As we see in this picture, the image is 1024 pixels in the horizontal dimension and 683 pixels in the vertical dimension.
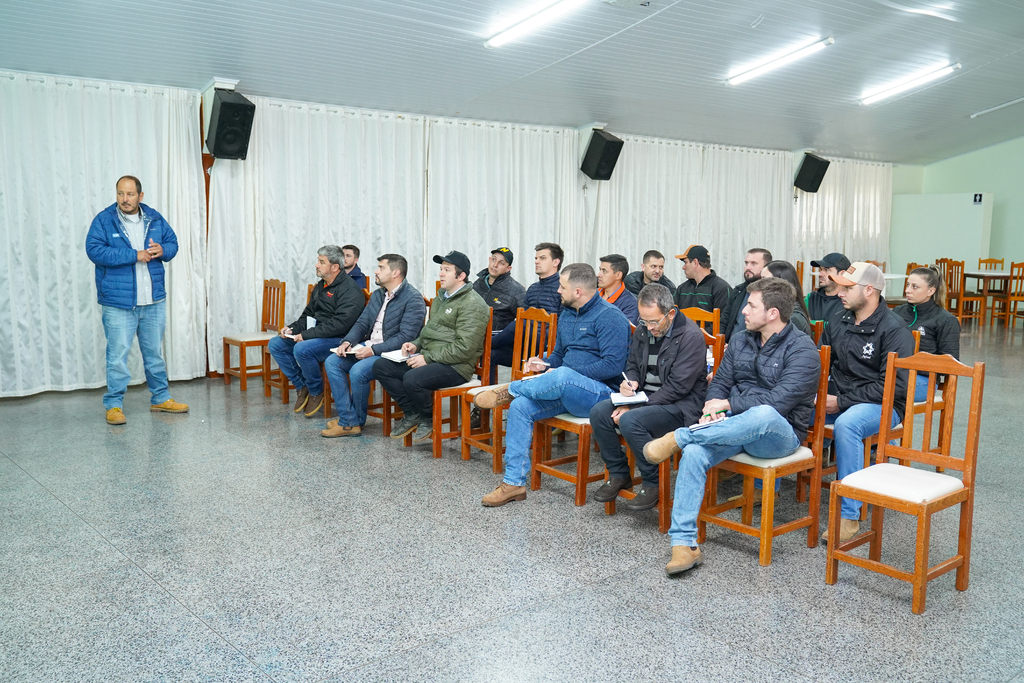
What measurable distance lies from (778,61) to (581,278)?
4.63 meters

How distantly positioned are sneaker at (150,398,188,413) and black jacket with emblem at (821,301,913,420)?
4.34 meters

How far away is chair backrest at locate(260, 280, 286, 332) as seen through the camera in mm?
6688

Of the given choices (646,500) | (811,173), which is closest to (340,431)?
(646,500)

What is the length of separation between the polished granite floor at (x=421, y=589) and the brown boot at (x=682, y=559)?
0.05 meters

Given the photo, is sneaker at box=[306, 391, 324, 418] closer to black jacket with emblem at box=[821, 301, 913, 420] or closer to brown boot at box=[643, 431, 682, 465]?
brown boot at box=[643, 431, 682, 465]

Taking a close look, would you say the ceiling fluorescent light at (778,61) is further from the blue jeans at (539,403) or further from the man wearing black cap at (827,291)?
the blue jeans at (539,403)

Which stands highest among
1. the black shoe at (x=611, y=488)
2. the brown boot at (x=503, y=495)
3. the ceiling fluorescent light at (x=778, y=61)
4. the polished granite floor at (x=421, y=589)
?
the ceiling fluorescent light at (x=778, y=61)

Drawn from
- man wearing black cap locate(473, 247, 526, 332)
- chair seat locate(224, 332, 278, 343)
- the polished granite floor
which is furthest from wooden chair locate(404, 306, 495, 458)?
chair seat locate(224, 332, 278, 343)

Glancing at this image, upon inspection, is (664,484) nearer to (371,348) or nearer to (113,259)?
(371,348)

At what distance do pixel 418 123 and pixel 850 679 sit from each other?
675 centimetres

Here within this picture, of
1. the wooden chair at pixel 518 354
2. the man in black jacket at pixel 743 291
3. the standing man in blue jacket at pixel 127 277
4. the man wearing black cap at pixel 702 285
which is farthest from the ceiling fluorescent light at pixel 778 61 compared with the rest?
the standing man in blue jacket at pixel 127 277

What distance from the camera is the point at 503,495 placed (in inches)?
149

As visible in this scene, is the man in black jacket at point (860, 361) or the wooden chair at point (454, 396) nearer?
the man in black jacket at point (860, 361)

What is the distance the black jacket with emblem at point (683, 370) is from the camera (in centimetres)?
351
